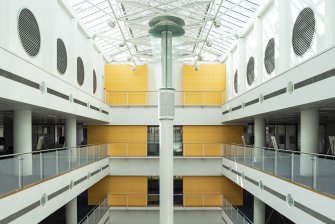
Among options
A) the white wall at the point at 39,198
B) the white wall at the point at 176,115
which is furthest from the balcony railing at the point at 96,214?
the white wall at the point at 176,115

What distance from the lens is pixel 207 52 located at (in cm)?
3203

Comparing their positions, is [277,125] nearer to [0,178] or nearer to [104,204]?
[104,204]

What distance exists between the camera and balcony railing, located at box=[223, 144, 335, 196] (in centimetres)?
935

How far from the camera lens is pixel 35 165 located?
11703mm

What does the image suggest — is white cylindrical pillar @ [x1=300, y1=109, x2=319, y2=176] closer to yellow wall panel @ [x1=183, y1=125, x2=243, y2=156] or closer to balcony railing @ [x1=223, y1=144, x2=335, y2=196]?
balcony railing @ [x1=223, y1=144, x2=335, y2=196]

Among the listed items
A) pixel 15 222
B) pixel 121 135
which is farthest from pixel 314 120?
pixel 121 135

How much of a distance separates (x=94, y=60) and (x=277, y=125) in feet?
56.6

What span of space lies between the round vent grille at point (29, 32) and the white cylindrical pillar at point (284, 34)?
9.81 m

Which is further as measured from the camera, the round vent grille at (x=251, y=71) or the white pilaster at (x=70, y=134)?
the round vent grille at (x=251, y=71)

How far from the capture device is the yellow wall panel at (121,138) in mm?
28250

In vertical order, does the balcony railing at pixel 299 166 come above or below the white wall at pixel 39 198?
above

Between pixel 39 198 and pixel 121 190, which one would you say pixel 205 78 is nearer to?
pixel 121 190

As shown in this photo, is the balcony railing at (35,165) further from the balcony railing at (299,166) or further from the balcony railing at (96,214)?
the balcony railing at (299,166)

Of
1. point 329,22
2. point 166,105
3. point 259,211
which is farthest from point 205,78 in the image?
point 329,22
